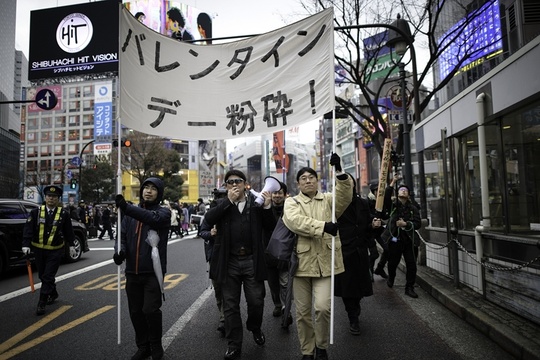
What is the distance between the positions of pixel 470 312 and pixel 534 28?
162 inches

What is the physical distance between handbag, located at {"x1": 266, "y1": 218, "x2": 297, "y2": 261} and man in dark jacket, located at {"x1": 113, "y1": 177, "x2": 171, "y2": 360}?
1162 millimetres

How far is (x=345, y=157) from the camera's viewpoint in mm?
71500

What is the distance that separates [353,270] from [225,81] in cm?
280

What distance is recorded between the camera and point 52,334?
4.81 meters

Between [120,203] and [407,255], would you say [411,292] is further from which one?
[120,203]

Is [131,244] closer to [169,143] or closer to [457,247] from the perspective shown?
[457,247]

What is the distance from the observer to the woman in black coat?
15.5 ft

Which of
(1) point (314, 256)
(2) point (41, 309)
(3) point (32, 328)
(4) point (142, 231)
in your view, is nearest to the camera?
(1) point (314, 256)

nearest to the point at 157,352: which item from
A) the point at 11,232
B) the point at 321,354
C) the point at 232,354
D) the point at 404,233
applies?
the point at 232,354

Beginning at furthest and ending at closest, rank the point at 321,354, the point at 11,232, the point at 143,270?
1. the point at 11,232
2. the point at 143,270
3. the point at 321,354

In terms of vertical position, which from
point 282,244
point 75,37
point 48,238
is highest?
point 75,37

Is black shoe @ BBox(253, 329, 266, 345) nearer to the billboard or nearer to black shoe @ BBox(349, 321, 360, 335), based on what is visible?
black shoe @ BBox(349, 321, 360, 335)

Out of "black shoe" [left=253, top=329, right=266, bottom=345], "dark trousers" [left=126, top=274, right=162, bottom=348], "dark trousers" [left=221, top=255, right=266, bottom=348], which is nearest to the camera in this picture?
"dark trousers" [left=126, top=274, right=162, bottom=348]

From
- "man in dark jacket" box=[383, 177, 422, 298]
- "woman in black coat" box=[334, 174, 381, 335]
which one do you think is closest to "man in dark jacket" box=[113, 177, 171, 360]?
"woman in black coat" box=[334, 174, 381, 335]
